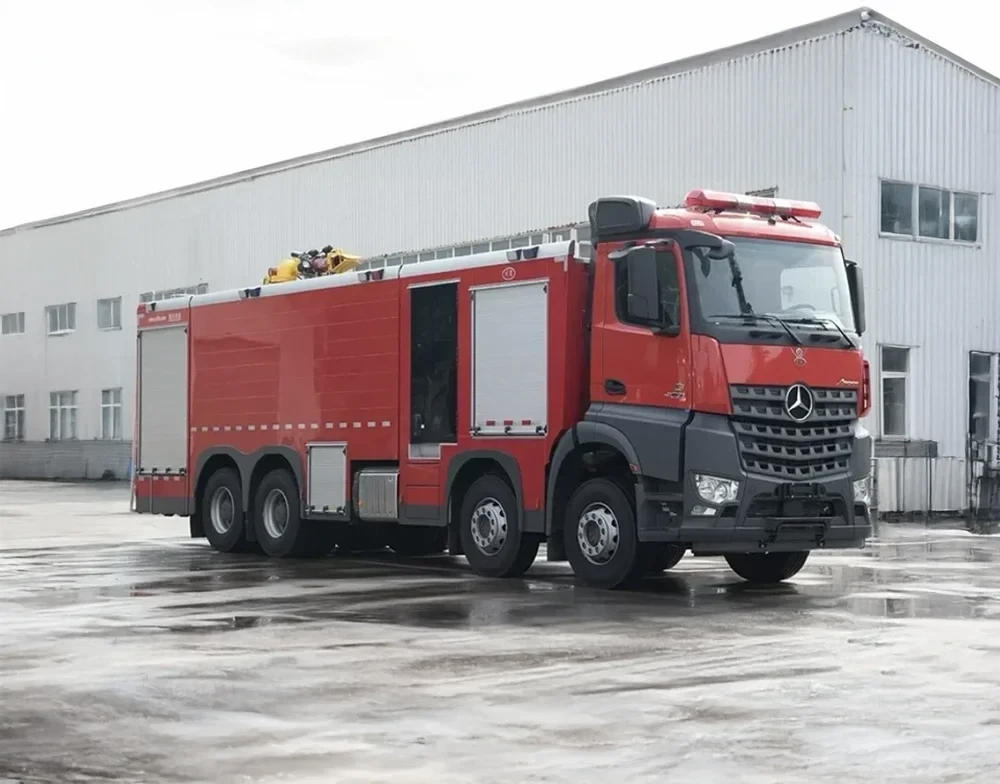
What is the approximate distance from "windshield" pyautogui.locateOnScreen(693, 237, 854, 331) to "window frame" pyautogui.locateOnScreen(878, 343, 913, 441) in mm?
14948

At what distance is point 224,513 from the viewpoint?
843 inches

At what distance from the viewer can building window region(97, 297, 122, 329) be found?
56594 mm

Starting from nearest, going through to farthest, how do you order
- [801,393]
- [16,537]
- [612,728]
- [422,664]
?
[612,728], [422,664], [801,393], [16,537]

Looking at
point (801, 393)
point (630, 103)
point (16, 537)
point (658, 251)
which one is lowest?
point (16, 537)

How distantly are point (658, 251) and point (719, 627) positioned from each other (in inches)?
153

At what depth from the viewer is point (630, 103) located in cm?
3450

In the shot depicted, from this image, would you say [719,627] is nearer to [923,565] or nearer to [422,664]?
[422,664]

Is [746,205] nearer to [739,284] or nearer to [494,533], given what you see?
[739,284]

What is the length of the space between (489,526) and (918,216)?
16.9m

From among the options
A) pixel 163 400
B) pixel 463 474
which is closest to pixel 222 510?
pixel 163 400

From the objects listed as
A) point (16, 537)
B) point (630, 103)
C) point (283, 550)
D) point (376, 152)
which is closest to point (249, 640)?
point (283, 550)

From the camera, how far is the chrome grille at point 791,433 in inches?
595

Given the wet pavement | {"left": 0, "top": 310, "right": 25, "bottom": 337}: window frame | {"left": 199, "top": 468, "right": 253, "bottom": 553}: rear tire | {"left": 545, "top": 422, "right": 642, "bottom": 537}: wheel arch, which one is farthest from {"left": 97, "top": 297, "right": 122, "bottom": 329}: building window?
{"left": 545, "top": 422, "right": 642, "bottom": 537}: wheel arch

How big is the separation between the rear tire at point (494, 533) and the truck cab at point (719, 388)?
76 centimetres
